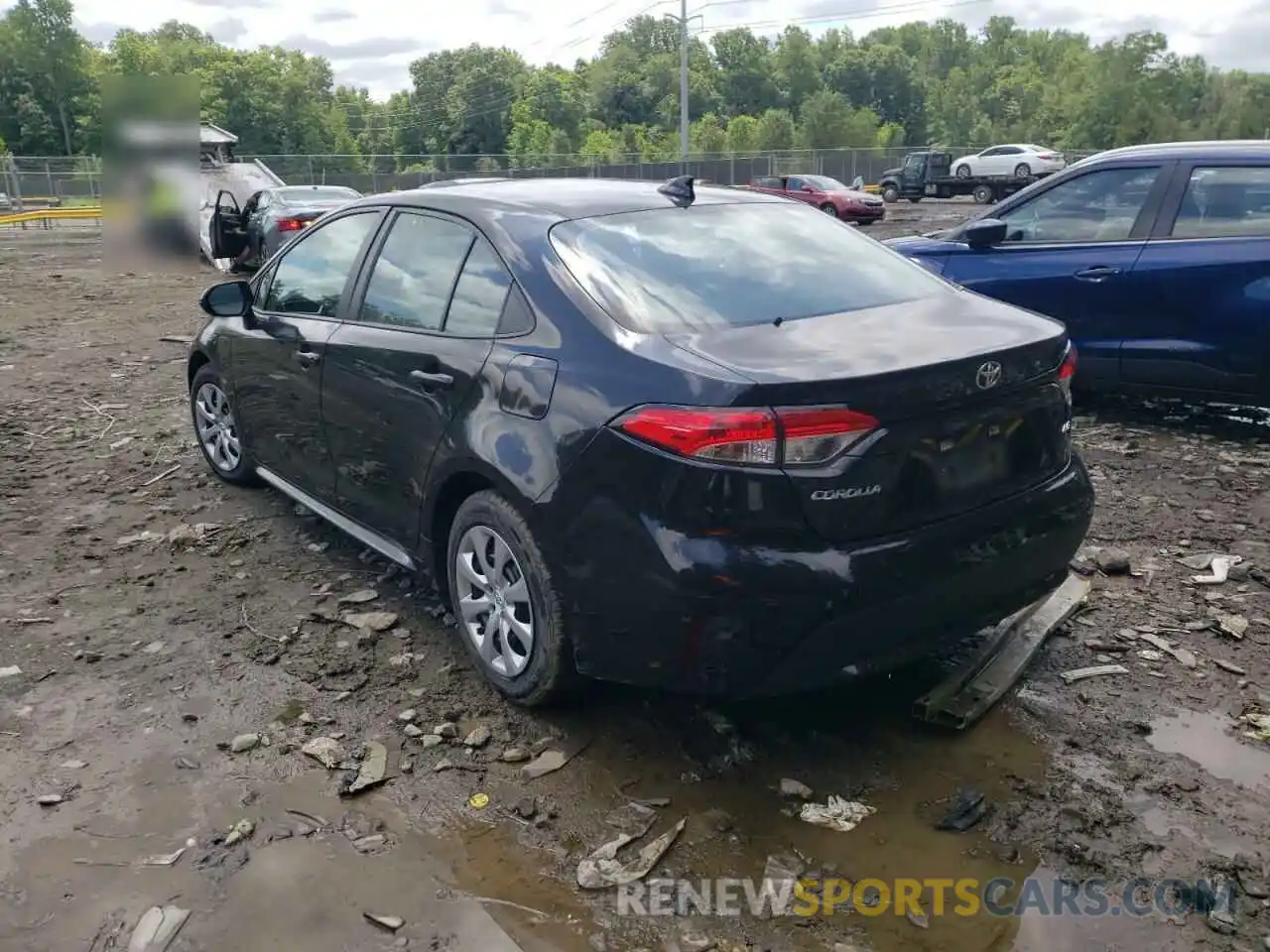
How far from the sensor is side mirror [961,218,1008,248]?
21.4 feet

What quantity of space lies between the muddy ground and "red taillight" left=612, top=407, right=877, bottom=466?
102 cm

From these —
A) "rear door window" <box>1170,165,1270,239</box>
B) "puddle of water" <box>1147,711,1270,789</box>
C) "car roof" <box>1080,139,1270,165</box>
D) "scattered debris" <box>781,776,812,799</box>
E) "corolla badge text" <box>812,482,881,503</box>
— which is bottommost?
"scattered debris" <box>781,776,812,799</box>

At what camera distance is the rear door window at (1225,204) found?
5.74 metres

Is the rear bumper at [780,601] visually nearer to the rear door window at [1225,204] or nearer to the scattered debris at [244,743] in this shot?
the scattered debris at [244,743]

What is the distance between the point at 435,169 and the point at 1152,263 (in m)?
40.5

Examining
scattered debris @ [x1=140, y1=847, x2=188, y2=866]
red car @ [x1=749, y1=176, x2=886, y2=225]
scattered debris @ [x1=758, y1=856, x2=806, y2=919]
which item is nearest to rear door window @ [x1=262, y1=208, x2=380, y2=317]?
scattered debris @ [x1=140, y1=847, x2=188, y2=866]

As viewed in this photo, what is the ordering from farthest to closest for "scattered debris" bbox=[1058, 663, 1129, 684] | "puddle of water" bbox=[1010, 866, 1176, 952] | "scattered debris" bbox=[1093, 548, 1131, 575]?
"scattered debris" bbox=[1093, 548, 1131, 575], "scattered debris" bbox=[1058, 663, 1129, 684], "puddle of water" bbox=[1010, 866, 1176, 952]

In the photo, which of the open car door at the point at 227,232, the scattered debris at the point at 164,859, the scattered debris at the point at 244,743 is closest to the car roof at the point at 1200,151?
the scattered debris at the point at 244,743

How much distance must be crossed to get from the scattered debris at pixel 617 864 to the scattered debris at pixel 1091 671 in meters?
1.57

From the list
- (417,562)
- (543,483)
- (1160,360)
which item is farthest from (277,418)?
(1160,360)

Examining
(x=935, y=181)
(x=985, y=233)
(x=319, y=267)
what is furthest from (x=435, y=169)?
(x=319, y=267)

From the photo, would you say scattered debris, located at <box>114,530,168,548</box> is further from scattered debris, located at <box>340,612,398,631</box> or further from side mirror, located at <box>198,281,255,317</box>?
scattered debris, located at <box>340,612,398,631</box>

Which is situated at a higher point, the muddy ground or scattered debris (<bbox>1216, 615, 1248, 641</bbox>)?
scattered debris (<bbox>1216, 615, 1248, 641</bbox>)

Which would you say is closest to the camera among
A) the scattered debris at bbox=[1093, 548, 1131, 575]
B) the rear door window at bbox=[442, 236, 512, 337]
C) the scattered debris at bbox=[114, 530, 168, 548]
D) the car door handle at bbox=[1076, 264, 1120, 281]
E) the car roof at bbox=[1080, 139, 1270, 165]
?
the rear door window at bbox=[442, 236, 512, 337]
